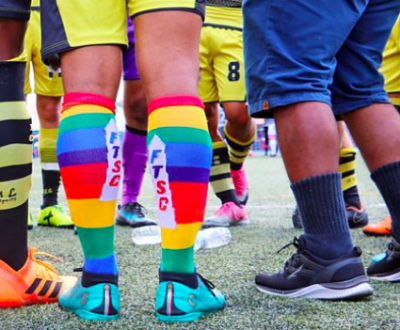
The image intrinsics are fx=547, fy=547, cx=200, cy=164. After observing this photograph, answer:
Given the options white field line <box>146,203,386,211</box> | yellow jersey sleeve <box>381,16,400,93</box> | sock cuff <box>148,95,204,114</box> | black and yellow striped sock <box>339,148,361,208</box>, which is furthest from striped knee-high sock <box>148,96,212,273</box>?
white field line <box>146,203,386,211</box>

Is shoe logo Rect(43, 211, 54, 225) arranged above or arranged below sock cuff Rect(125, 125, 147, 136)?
below

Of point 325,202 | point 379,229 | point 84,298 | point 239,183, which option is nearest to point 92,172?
point 84,298

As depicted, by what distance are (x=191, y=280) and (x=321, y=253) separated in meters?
0.38

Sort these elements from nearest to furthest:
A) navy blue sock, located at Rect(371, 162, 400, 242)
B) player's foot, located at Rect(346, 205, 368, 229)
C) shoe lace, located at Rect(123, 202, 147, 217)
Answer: navy blue sock, located at Rect(371, 162, 400, 242)
player's foot, located at Rect(346, 205, 368, 229)
shoe lace, located at Rect(123, 202, 147, 217)

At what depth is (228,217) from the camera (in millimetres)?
2754

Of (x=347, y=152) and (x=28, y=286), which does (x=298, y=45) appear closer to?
(x=28, y=286)

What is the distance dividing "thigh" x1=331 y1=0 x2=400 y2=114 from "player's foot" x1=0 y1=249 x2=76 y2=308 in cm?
92

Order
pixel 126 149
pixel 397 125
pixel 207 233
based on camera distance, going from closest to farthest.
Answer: pixel 397 125
pixel 207 233
pixel 126 149

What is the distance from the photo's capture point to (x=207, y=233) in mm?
2059

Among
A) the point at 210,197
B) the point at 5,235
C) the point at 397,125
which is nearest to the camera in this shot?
the point at 5,235

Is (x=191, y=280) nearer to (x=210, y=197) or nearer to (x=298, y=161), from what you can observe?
(x=298, y=161)

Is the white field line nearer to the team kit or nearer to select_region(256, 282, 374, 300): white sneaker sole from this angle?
the team kit

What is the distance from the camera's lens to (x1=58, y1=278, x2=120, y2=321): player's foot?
1104 mm

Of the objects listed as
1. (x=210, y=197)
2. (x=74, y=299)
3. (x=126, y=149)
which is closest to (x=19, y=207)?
(x=74, y=299)
